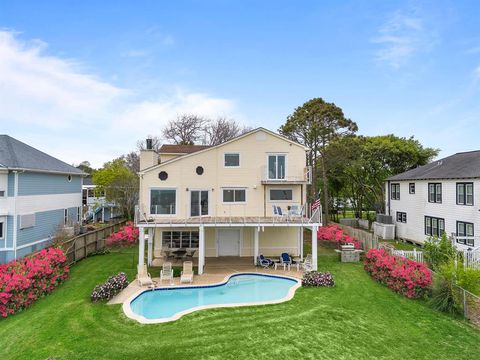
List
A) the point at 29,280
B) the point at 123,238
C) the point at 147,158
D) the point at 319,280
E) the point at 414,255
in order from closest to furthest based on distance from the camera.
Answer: the point at 29,280
the point at 319,280
the point at 414,255
the point at 147,158
the point at 123,238

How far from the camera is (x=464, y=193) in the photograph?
1877 centimetres

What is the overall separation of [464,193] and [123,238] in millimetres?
24439

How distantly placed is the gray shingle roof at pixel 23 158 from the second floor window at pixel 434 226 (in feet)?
95.0

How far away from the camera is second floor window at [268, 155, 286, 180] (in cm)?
1911

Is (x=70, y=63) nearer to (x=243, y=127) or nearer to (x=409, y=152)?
(x=243, y=127)

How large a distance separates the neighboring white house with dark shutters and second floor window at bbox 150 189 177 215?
1702 cm

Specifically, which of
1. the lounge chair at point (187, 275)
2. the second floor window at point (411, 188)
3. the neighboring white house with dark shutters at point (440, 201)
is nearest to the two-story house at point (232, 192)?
the lounge chair at point (187, 275)

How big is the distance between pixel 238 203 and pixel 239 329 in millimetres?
10455

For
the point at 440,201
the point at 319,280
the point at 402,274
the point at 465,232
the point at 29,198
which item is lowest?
the point at 319,280

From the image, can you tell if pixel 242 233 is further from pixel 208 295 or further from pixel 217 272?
pixel 208 295

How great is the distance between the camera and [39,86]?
20.7 meters

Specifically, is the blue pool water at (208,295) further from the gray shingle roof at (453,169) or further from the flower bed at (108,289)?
the gray shingle roof at (453,169)

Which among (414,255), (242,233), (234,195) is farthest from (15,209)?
(414,255)

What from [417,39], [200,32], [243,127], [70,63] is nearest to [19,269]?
[70,63]
